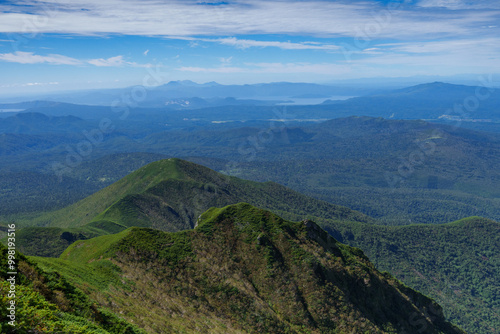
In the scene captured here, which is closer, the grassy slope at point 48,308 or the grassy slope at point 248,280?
the grassy slope at point 48,308

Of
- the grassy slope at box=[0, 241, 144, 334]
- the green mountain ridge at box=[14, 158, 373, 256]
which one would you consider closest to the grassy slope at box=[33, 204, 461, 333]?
the grassy slope at box=[0, 241, 144, 334]

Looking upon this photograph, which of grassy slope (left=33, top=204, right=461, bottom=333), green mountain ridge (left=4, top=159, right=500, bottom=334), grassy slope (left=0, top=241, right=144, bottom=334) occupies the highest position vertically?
grassy slope (left=0, top=241, right=144, bottom=334)

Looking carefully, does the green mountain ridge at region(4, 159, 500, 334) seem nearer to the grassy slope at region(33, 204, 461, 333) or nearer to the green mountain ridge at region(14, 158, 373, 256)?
the green mountain ridge at region(14, 158, 373, 256)

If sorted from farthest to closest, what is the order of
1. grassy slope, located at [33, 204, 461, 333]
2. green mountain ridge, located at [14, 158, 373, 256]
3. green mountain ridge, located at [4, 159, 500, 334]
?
green mountain ridge, located at [4, 159, 500, 334] → green mountain ridge, located at [14, 158, 373, 256] → grassy slope, located at [33, 204, 461, 333]

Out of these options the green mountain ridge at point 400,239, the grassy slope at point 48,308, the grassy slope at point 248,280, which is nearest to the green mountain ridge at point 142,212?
the green mountain ridge at point 400,239

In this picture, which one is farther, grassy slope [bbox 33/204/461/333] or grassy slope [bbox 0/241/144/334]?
grassy slope [bbox 33/204/461/333]

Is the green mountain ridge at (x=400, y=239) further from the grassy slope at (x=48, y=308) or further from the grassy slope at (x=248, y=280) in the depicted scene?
the grassy slope at (x=48, y=308)

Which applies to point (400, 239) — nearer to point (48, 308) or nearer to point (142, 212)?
point (142, 212)

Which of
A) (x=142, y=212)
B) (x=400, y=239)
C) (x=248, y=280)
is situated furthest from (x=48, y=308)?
(x=400, y=239)

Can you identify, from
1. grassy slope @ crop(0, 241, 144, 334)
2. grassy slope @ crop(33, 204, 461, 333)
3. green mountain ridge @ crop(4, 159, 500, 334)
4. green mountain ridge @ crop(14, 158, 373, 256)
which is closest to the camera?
grassy slope @ crop(0, 241, 144, 334)

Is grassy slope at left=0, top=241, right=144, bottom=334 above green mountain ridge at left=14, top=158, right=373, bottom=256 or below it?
above
